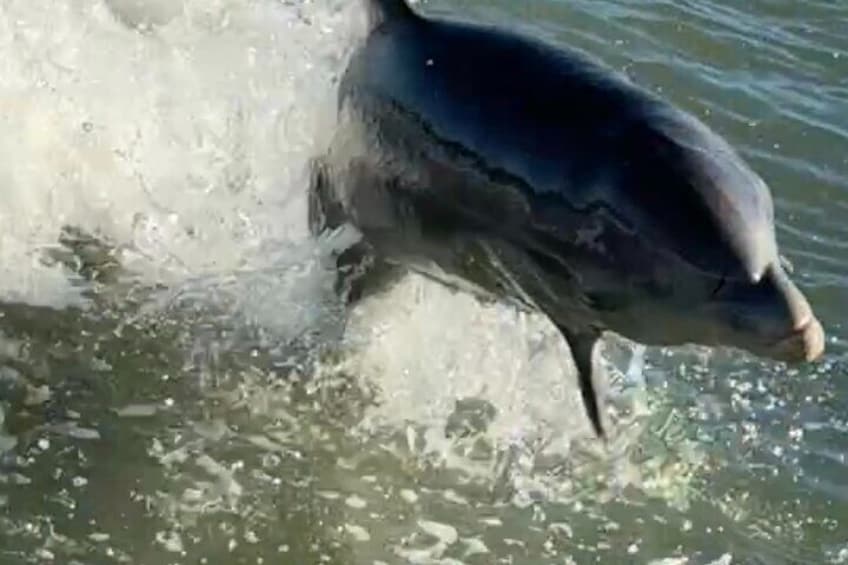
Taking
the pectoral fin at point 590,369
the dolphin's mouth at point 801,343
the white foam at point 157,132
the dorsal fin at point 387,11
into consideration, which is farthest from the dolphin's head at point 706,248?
the white foam at point 157,132

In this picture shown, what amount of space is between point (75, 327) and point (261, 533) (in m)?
1.44

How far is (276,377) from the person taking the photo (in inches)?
277

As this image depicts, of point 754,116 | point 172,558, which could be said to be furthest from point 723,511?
point 754,116

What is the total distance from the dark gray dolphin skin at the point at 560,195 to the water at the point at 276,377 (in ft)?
2.54

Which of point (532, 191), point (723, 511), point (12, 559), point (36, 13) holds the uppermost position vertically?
point (36, 13)

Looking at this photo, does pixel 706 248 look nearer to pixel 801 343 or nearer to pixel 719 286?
pixel 719 286

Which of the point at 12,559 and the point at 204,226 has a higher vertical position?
the point at 204,226

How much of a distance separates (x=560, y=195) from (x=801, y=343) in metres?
0.84

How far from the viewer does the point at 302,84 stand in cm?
754

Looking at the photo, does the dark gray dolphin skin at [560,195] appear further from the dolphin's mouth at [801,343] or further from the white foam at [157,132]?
the white foam at [157,132]

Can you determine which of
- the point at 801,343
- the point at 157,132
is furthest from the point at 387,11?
the point at 157,132

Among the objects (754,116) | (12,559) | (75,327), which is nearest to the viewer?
(12,559)

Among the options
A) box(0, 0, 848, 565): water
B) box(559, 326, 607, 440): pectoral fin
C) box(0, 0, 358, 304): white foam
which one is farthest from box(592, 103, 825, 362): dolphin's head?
box(0, 0, 358, 304): white foam

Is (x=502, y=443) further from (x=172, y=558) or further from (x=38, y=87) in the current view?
(x=38, y=87)
